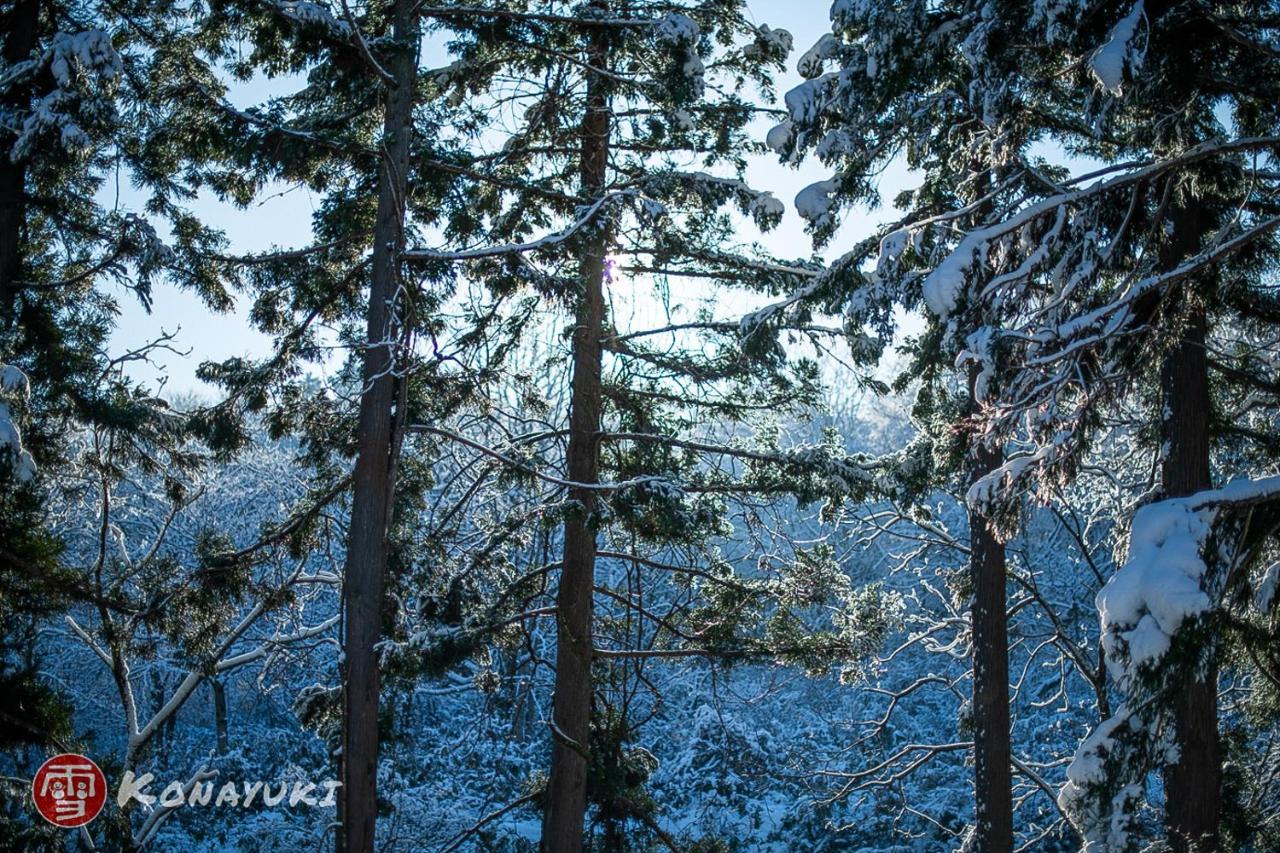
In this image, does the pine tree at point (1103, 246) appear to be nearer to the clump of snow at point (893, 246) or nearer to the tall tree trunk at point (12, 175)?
the clump of snow at point (893, 246)

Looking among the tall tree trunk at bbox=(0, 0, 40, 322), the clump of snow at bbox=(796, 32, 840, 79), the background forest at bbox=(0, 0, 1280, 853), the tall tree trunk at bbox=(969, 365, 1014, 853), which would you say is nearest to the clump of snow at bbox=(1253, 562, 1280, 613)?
the background forest at bbox=(0, 0, 1280, 853)

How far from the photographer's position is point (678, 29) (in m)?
8.43

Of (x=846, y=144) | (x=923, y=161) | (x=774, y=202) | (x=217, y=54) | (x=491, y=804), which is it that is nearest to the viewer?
(x=846, y=144)

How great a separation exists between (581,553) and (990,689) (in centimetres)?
436

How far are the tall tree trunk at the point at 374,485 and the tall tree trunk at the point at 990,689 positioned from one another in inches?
223

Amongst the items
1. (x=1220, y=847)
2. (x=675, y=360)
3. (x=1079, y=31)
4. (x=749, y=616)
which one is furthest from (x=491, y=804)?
(x=1079, y=31)

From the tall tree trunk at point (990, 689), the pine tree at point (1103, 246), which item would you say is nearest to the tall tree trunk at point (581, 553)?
the pine tree at point (1103, 246)

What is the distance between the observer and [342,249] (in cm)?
950

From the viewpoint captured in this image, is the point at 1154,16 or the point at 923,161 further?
the point at 923,161

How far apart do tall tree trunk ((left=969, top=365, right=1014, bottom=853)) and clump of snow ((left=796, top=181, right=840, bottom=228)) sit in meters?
2.32

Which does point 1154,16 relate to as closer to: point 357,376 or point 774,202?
point 774,202

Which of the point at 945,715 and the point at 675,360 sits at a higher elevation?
the point at 675,360

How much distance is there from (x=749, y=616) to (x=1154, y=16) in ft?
20.9

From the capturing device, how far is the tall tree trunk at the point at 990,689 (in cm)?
959
